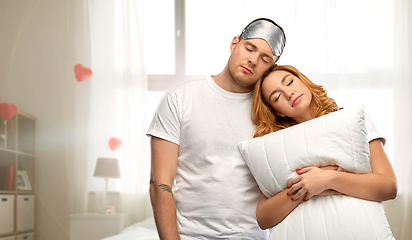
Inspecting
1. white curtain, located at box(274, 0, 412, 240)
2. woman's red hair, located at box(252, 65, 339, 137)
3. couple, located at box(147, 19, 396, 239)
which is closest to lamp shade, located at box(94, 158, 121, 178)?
white curtain, located at box(274, 0, 412, 240)

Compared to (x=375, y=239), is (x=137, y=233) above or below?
below

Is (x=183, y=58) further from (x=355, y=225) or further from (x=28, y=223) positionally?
(x=355, y=225)

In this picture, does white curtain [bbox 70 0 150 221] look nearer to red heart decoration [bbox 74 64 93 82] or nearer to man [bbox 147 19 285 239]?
red heart decoration [bbox 74 64 93 82]

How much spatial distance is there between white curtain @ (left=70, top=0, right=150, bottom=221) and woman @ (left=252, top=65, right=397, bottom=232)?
2.02 meters

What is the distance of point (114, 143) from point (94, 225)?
71 centimetres

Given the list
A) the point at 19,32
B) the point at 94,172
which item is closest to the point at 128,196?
the point at 94,172

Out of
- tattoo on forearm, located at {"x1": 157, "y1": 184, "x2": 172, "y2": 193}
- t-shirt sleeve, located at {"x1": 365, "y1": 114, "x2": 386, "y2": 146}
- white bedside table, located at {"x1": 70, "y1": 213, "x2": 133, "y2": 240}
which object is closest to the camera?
t-shirt sleeve, located at {"x1": 365, "y1": 114, "x2": 386, "y2": 146}

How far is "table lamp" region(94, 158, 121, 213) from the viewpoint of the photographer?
300cm

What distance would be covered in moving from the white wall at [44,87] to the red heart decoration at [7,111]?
2.6 inches

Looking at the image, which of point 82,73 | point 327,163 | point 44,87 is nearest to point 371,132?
point 327,163

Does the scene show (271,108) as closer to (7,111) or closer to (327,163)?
(327,163)

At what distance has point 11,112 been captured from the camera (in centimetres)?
291

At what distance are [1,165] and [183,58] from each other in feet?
5.79

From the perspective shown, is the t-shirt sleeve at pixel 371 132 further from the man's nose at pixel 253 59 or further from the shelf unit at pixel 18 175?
the shelf unit at pixel 18 175
